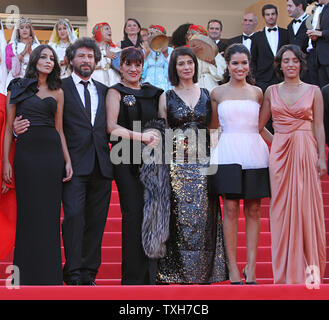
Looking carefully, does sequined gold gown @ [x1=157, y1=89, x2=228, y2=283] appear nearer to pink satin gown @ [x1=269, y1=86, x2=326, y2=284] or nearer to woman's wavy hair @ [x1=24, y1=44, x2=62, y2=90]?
pink satin gown @ [x1=269, y1=86, x2=326, y2=284]

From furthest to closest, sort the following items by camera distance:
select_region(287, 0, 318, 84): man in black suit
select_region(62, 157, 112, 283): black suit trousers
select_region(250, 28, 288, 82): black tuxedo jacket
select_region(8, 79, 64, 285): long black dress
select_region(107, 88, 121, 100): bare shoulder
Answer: select_region(250, 28, 288, 82): black tuxedo jacket < select_region(287, 0, 318, 84): man in black suit < select_region(107, 88, 121, 100): bare shoulder < select_region(62, 157, 112, 283): black suit trousers < select_region(8, 79, 64, 285): long black dress

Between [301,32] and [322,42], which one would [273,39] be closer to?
[301,32]

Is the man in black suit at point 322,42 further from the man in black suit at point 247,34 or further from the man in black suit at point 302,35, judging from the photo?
the man in black suit at point 247,34

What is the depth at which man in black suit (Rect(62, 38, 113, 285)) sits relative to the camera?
5121mm

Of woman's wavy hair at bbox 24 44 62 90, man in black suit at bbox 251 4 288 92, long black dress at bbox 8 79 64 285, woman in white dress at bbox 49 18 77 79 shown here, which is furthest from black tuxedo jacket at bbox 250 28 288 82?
long black dress at bbox 8 79 64 285

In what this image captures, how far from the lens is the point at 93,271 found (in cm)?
526

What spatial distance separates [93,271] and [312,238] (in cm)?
167

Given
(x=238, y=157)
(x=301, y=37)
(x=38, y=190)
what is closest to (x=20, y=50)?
(x=301, y=37)

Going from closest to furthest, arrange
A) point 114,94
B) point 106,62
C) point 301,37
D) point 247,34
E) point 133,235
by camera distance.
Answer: point 133,235
point 114,94
point 106,62
point 301,37
point 247,34

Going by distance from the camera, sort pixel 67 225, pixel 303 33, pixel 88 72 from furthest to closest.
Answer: pixel 303 33
pixel 88 72
pixel 67 225

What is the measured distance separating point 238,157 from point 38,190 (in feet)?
5.08

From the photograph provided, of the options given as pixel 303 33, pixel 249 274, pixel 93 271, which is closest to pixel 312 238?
pixel 249 274

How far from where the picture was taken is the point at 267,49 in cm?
938
